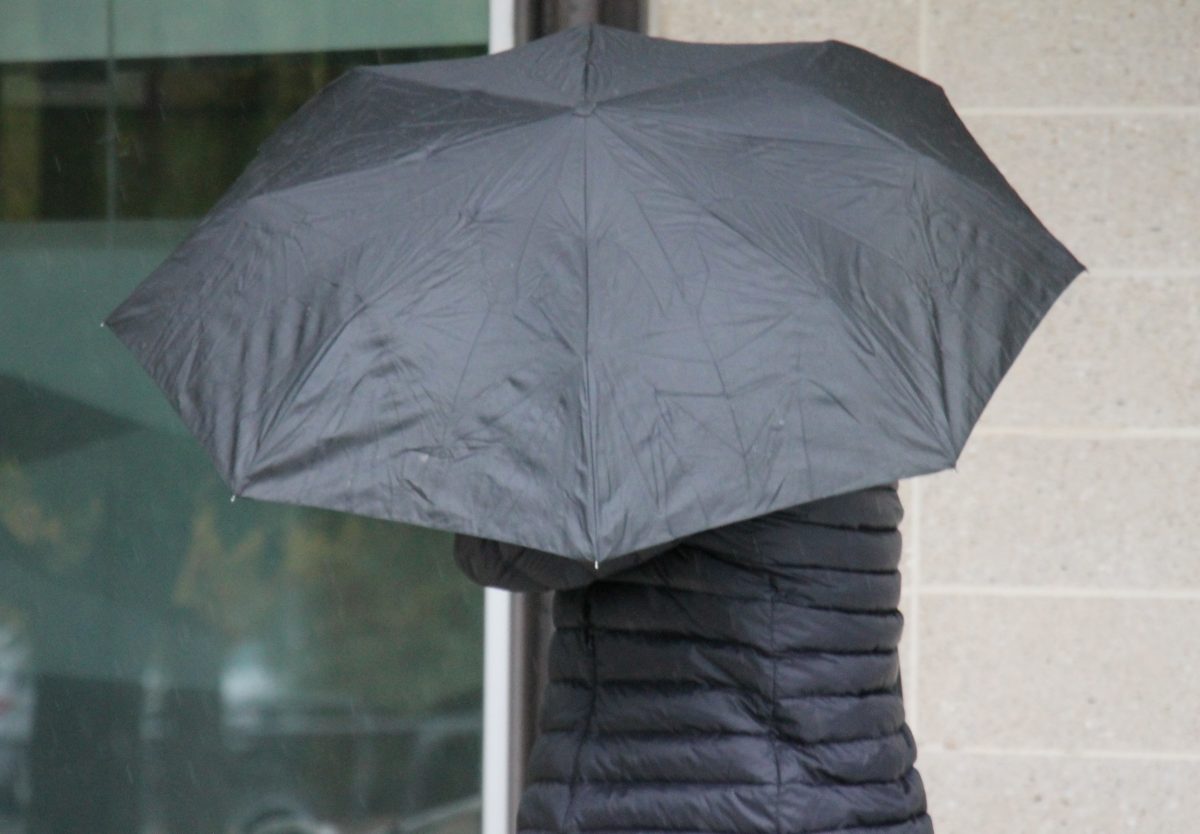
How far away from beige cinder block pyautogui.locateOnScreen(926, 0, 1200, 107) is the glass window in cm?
120

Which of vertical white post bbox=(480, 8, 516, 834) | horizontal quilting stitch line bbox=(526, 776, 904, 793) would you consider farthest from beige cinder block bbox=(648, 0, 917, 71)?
horizontal quilting stitch line bbox=(526, 776, 904, 793)

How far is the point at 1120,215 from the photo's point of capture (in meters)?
4.23

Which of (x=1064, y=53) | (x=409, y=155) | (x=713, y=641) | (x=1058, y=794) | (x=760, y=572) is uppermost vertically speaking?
(x=1064, y=53)

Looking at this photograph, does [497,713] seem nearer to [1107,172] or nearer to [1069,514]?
[1069,514]

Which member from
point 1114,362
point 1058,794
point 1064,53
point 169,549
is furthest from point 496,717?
point 1064,53

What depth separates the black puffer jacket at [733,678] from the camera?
8.23 feet

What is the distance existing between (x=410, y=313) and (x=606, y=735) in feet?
2.43

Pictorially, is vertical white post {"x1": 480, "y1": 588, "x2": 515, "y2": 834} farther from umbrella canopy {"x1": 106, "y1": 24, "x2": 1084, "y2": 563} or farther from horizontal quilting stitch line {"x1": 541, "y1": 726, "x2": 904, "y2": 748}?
umbrella canopy {"x1": 106, "y1": 24, "x2": 1084, "y2": 563}

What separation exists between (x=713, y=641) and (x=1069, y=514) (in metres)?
1.92

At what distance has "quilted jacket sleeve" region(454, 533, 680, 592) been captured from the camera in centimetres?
242

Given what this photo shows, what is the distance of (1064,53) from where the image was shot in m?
4.25

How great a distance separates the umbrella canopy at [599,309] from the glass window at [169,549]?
2.10m

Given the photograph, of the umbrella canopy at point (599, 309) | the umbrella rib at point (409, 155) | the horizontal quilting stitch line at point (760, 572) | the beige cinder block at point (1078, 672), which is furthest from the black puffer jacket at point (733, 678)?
the beige cinder block at point (1078, 672)

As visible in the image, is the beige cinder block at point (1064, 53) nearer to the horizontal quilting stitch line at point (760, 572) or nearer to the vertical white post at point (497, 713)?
the vertical white post at point (497, 713)
